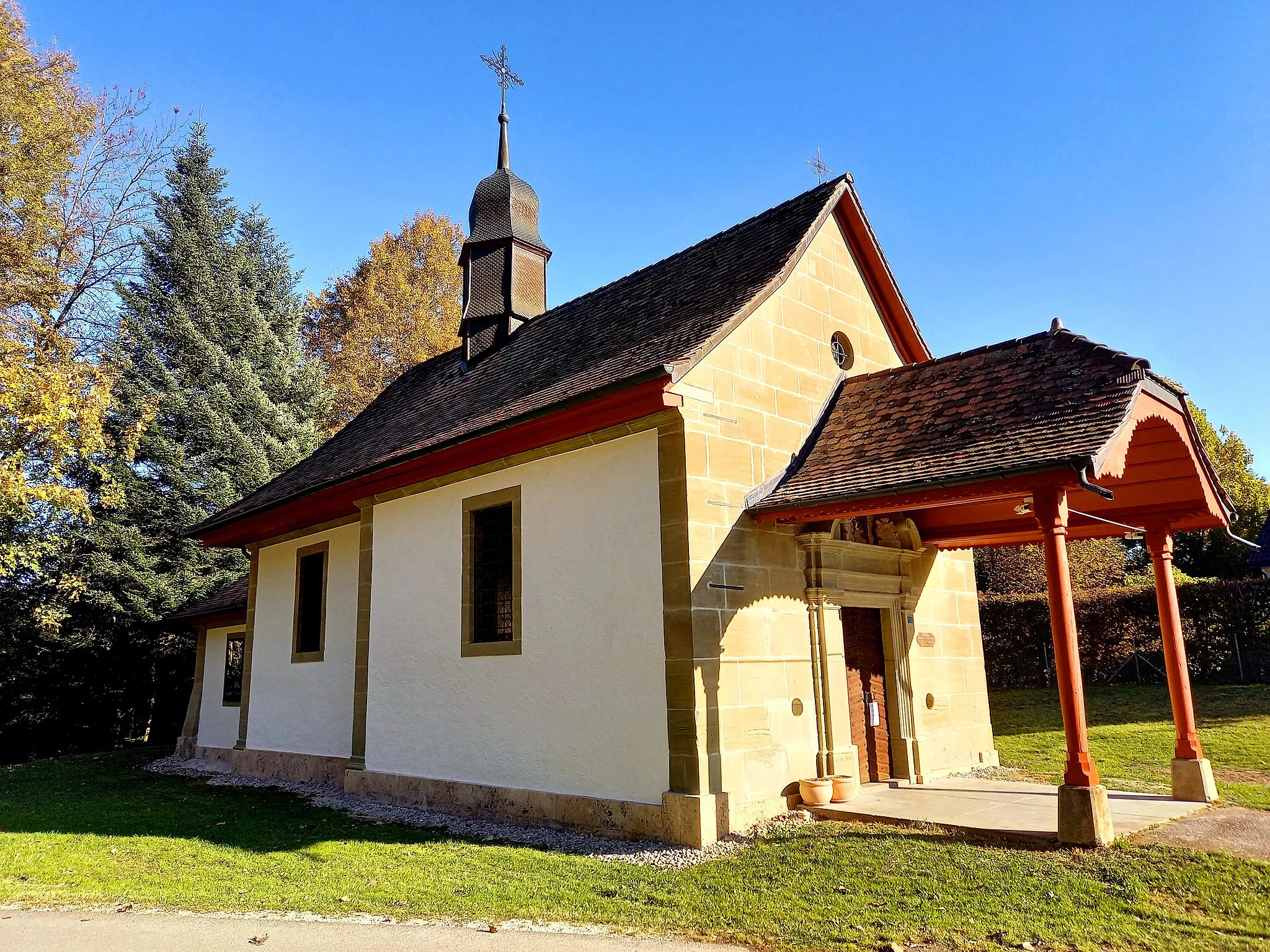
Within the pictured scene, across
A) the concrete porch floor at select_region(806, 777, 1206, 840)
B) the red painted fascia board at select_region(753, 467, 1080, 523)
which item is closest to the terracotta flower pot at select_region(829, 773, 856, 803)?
the concrete porch floor at select_region(806, 777, 1206, 840)

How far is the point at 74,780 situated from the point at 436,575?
8.78 metres

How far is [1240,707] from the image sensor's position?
14.2 meters

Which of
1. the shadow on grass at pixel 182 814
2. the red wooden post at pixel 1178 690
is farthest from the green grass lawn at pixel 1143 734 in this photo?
Answer: the shadow on grass at pixel 182 814

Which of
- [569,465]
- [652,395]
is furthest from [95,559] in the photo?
[652,395]

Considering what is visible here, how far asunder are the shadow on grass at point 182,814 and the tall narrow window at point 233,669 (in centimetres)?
225

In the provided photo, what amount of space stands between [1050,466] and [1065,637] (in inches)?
56.2

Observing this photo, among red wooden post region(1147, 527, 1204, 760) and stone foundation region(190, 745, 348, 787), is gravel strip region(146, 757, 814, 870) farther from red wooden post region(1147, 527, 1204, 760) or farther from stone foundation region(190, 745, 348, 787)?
red wooden post region(1147, 527, 1204, 760)

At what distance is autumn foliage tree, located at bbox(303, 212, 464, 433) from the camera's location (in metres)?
29.0

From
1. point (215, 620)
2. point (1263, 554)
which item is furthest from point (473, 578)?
point (1263, 554)

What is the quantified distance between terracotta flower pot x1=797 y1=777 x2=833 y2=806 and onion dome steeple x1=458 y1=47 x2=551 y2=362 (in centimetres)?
972

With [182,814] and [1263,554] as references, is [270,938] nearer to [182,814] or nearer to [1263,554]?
[182,814]

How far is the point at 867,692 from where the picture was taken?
1038cm

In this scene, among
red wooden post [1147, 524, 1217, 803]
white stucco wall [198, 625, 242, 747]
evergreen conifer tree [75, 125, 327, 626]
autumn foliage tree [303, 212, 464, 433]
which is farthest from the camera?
autumn foliage tree [303, 212, 464, 433]

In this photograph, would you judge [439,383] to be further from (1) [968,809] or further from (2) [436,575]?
(1) [968,809]
